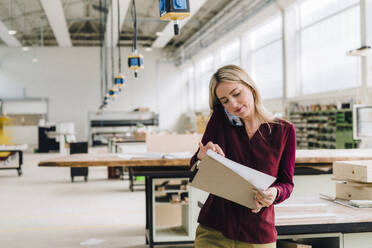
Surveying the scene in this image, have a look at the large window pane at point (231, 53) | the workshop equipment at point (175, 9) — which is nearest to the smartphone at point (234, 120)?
the workshop equipment at point (175, 9)

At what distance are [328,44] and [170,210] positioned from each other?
7042 millimetres

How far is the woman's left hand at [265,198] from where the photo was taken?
1.66 metres

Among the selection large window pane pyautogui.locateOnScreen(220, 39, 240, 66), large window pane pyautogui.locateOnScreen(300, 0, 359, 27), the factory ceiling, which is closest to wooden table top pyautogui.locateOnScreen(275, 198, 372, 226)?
large window pane pyautogui.locateOnScreen(300, 0, 359, 27)

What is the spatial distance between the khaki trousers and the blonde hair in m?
0.51

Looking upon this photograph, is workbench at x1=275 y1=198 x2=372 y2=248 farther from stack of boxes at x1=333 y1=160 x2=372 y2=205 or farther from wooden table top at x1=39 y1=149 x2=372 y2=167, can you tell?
wooden table top at x1=39 y1=149 x2=372 y2=167

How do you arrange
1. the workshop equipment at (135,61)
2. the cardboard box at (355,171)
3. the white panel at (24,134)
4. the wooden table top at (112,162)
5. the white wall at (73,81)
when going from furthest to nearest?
the white wall at (73,81), the white panel at (24,134), the workshop equipment at (135,61), the wooden table top at (112,162), the cardboard box at (355,171)

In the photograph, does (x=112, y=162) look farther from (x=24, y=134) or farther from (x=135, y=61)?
(x=24, y=134)

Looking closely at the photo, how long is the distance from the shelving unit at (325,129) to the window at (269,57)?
6.24 feet

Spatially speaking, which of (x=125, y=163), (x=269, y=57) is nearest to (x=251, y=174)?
(x=125, y=163)

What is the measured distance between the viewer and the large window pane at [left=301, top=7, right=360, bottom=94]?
30.7ft

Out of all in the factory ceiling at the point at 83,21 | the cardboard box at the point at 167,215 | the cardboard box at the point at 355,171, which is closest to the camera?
the cardboard box at the point at 355,171

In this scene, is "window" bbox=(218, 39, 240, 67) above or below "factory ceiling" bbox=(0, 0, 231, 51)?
below

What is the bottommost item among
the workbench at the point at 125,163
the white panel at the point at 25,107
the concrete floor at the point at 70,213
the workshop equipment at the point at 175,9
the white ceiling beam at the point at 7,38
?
the concrete floor at the point at 70,213

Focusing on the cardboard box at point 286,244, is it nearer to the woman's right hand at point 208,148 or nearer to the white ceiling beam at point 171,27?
the woman's right hand at point 208,148
